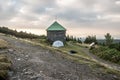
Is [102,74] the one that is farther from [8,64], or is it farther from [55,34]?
[55,34]

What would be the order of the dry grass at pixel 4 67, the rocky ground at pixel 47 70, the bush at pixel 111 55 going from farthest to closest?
the bush at pixel 111 55 → the rocky ground at pixel 47 70 → the dry grass at pixel 4 67

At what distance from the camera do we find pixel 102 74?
24156mm

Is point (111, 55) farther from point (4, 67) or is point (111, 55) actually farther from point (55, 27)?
point (4, 67)

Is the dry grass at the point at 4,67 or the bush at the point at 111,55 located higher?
the dry grass at the point at 4,67

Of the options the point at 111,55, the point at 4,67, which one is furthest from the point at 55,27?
the point at 4,67

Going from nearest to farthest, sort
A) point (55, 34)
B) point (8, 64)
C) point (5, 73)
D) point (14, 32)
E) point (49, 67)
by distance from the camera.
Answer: point (5, 73) < point (8, 64) < point (49, 67) < point (55, 34) < point (14, 32)

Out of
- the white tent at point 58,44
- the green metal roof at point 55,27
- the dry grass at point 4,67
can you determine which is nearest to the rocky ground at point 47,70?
the dry grass at point 4,67

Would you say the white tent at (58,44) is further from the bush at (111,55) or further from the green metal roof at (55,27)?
the bush at (111,55)

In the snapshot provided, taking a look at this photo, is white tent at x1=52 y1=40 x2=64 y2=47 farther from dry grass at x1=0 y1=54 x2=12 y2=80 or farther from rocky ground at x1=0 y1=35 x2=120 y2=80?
dry grass at x1=0 y1=54 x2=12 y2=80

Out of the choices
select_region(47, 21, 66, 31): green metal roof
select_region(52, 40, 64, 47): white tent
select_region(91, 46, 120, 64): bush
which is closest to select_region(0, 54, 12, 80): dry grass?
select_region(91, 46, 120, 64): bush

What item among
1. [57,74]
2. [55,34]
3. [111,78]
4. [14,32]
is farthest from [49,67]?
[14,32]

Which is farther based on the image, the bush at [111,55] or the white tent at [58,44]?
the white tent at [58,44]

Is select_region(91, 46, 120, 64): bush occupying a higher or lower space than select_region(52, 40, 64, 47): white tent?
lower

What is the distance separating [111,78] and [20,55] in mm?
8388
